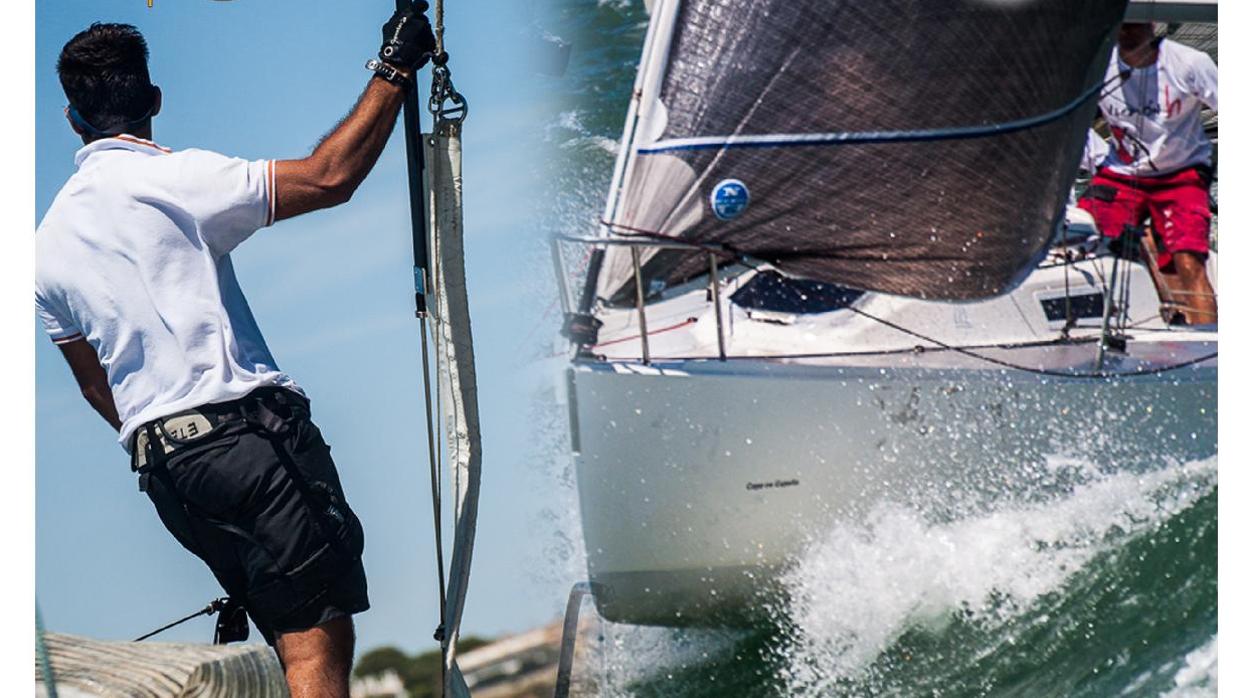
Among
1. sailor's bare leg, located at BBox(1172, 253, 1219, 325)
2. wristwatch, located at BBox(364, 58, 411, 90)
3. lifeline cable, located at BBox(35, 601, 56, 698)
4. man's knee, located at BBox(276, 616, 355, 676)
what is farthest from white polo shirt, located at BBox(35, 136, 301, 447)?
sailor's bare leg, located at BBox(1172, 253, 1219, 325)

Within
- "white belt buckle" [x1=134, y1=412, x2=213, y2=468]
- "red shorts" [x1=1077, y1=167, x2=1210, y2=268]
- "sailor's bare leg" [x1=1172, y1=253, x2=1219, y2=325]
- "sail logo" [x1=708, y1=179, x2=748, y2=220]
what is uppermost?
"sail logo" [x1=708, y1=179, x2=748, y2=220]

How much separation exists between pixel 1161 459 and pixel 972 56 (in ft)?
2.71


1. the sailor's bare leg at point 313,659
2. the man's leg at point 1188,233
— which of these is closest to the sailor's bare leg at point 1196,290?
the man's leg at point 1188,233

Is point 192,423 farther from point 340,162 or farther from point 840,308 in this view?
point 840,308

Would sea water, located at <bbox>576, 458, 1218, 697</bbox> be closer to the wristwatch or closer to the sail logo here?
the sail logo

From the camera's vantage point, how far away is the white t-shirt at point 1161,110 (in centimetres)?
270

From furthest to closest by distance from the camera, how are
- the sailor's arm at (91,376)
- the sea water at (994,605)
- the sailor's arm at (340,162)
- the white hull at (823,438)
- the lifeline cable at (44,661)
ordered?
the white hull at (823,438) < the sea water at (994,605) < the lifeline cable at (44,661) < the sailor's arm at (91,376) < the sailor's arm at (340,162)

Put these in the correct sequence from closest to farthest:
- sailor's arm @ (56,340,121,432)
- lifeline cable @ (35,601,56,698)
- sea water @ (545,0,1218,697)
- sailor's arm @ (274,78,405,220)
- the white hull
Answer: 1. sailor's arm @ (274,78,405,220)
2. sailor's arm @ (56,340,121,432)
3. lifeline cable @ (35,601,56,698)
4. sea water @ (545,0,1218,697)
5. the white hull

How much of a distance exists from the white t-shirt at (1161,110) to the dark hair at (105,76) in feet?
6.73

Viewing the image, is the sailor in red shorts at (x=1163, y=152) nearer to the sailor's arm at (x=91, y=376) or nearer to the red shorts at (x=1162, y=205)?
the red shorts at (x=1162, y=205)

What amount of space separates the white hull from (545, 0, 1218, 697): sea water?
47mm

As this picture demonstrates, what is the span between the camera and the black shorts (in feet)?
4.44

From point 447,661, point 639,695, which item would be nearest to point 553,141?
point 639,695

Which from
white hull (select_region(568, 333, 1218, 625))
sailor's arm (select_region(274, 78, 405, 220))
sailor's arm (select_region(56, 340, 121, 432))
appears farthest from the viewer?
white hull (select_region(568, 333, 1218, 625))
